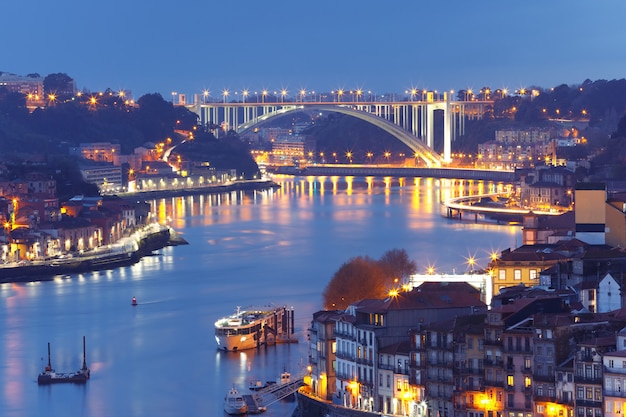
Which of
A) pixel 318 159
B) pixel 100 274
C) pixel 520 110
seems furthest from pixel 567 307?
pixel 318 159

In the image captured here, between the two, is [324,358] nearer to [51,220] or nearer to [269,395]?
[269,395]

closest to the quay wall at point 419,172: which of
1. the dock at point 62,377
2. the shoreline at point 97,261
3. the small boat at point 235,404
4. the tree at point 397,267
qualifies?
the shoreline at point 97,261

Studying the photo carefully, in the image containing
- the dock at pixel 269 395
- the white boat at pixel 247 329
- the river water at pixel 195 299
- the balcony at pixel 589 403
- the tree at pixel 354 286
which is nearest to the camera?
the balcony at pixel 589 403

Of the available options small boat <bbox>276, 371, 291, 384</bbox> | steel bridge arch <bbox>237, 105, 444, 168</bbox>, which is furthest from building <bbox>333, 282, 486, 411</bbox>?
steel bridge arch <bbox>237, 105, 444, 168</bbox>

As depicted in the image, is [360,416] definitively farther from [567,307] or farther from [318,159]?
[318,159]

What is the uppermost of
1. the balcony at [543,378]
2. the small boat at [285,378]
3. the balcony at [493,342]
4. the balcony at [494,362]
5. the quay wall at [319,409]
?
the balcony at [493,342]

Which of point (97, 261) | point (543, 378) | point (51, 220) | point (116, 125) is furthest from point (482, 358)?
point (116, 125)

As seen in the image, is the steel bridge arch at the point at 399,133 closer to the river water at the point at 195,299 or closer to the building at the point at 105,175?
the building at the point at 105,175
